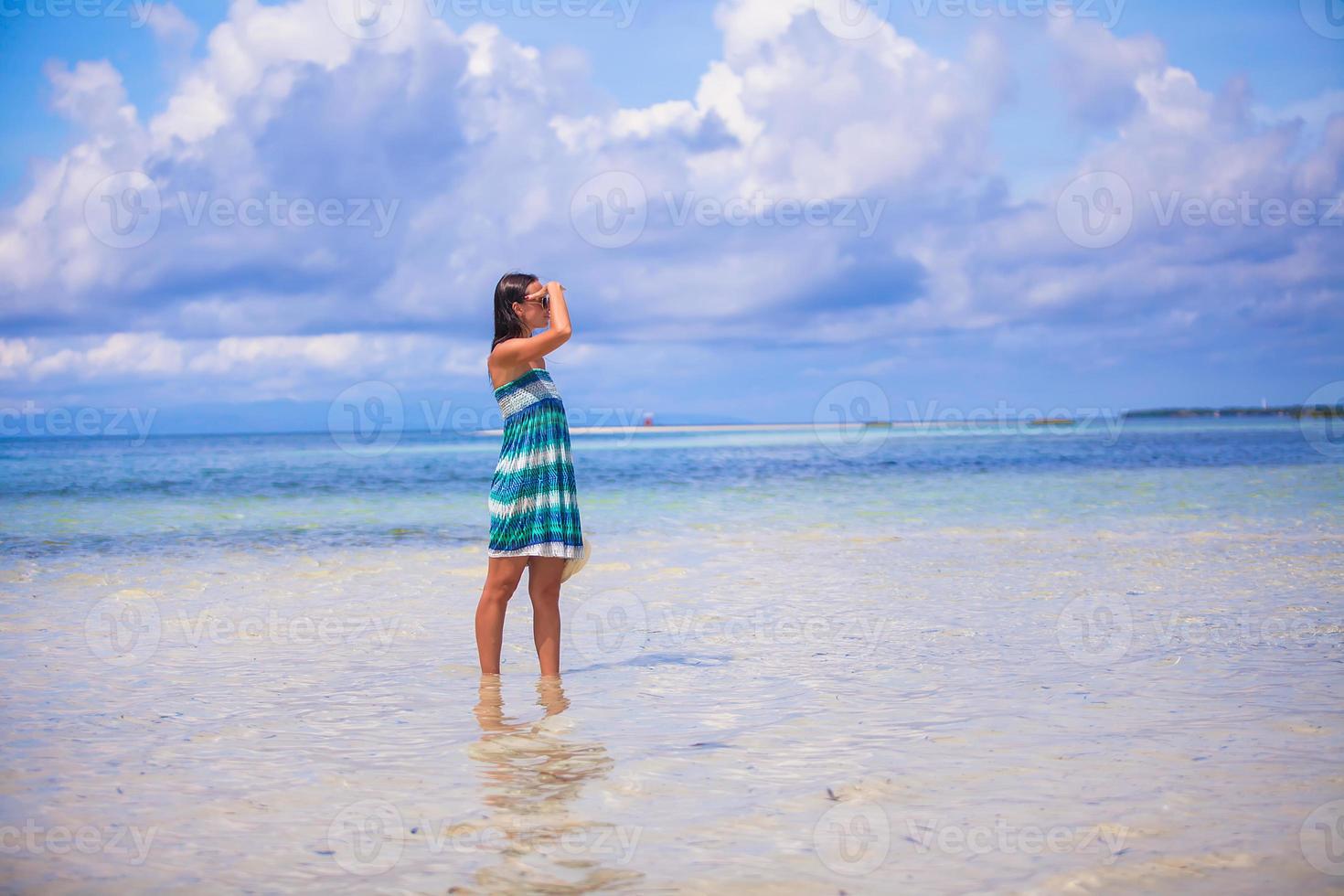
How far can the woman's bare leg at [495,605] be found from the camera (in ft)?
18.5

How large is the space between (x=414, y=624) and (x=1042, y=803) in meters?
5.48

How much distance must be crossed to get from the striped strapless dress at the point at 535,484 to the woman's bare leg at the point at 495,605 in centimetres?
10

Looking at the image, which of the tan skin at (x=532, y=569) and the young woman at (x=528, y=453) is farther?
the young woman at (x=528, y=453)

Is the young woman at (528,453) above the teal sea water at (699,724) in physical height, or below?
above

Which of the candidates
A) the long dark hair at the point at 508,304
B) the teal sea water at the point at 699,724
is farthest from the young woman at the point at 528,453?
the teal sea water at the point at 699,724

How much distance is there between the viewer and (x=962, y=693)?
542 centimetres

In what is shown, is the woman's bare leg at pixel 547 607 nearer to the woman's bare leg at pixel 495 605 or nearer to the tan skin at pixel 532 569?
the tan skin at pixel 532 569

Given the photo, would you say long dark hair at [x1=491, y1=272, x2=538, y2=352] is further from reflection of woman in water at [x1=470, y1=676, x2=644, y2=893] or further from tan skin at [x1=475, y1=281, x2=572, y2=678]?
reflection of woman in water at [x1=470, y1=676, x2=644, y2=893]

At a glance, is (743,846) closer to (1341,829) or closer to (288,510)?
(1341,829)

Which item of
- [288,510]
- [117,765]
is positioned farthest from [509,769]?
[288,510]

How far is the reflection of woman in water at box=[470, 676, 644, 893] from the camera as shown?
318cm


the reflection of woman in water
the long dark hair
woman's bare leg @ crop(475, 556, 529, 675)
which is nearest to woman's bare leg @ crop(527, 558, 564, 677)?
woman's bare leg @ crop(475, 556, 529, 675)

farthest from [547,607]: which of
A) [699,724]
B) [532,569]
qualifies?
[699,724]

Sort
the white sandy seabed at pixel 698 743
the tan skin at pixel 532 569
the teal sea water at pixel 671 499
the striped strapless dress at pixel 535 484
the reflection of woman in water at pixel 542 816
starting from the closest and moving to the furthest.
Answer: the reflection of woman in water at pixel 542 816
the white sandy seabed at pixel 698 743
the tan skin at pixel 532 569
the striped strapless dress at pixel 535 484
the teal sea water at pixel 671 499
